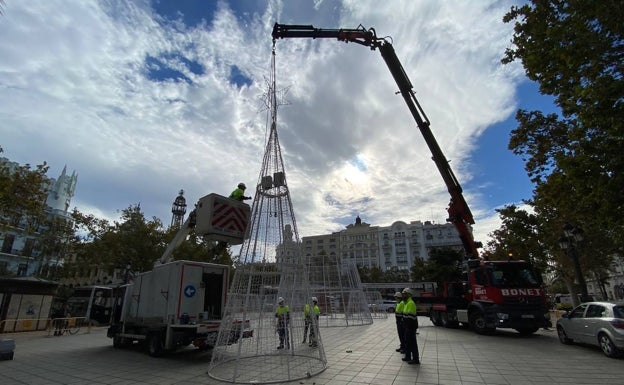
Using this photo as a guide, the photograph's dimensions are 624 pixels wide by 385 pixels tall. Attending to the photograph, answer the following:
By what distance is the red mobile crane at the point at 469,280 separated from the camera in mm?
12094

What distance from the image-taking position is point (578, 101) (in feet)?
29.5

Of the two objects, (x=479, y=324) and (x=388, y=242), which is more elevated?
(x=388, y=242)

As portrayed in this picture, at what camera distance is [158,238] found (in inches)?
1038

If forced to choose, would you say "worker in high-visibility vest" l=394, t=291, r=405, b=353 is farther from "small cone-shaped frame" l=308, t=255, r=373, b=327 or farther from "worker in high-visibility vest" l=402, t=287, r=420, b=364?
"small cone-shaped frame" l=308, t=255, r=373, b=327

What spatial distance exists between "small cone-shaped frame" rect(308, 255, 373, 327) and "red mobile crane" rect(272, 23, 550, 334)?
3.88 m

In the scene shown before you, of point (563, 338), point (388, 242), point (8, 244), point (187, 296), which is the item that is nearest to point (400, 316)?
point (563, 338)

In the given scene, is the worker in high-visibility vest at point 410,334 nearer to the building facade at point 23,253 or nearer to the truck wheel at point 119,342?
the truck wheel at point 119,342

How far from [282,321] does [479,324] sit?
9.75 m

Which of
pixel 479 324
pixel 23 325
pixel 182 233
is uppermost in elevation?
pixel 182 233

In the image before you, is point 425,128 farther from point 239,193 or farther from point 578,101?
point 239,193

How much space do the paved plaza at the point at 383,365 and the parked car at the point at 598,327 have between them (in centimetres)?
31

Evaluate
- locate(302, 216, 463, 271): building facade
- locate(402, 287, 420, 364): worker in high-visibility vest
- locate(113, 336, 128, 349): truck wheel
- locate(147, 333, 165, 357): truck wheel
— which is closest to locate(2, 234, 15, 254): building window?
locate(113, 336, 128, 349): truck wheel

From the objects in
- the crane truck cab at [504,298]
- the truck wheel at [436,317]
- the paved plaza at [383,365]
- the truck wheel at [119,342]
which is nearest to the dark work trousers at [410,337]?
the paved plaza at [383,365]

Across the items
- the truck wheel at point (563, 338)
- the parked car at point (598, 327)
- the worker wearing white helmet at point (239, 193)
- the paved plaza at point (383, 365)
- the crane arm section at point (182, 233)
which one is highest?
the worker wearing white helmet at point (239, 193)
